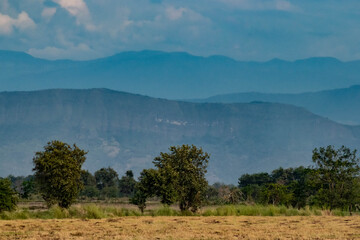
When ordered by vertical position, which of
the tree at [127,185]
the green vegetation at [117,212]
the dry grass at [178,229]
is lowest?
the dry grass at [178,229]

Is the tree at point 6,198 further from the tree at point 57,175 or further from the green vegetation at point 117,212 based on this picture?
the tree at point 57,175

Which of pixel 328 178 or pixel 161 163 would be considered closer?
pixel 161 163

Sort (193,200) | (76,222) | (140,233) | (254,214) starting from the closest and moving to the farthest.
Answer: (140,233), (76,222), (254,214), (193,200)

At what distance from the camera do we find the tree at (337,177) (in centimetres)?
4694

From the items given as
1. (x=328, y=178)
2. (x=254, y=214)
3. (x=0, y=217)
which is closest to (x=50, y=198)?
(x=0, y=217)

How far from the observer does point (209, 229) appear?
26500 mm

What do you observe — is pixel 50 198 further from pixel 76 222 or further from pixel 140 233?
pixel 140 233

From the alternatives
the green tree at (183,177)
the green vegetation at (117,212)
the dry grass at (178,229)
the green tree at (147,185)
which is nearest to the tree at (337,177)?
the green vegetation at (117,212)

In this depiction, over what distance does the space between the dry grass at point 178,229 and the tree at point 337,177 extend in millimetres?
15816

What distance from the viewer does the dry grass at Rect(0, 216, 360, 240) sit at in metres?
23.3

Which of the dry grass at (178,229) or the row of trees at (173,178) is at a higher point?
the row of trees at (173,178)

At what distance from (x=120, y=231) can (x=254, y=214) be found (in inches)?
553

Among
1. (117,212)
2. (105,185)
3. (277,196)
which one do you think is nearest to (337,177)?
(277,196)

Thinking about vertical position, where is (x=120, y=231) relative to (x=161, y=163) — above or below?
below
